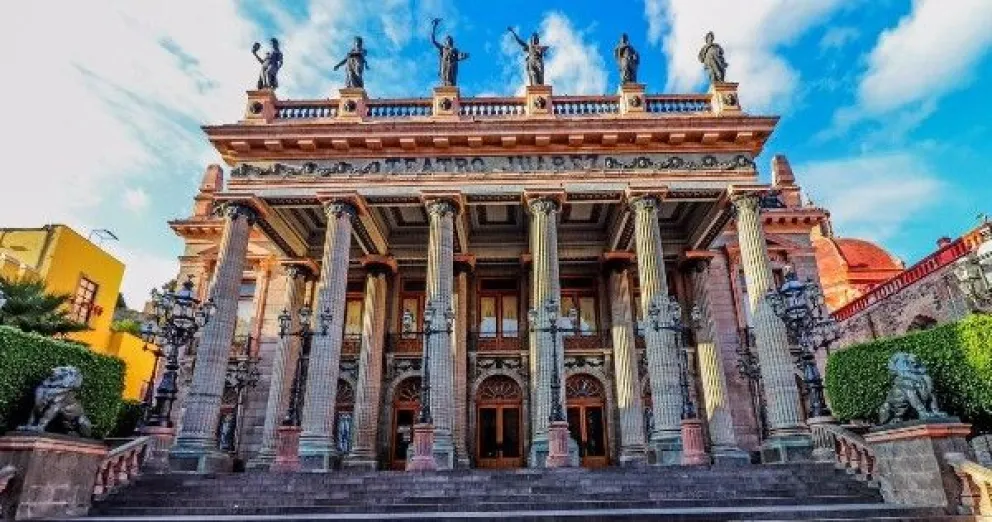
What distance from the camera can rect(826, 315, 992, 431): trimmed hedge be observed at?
9.31m

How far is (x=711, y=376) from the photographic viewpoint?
1739 cm

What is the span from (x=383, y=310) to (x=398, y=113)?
632 cm

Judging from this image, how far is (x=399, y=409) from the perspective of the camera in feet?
60.6

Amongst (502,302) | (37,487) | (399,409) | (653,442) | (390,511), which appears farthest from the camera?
(502,302)

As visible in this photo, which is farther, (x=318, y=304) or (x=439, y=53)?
(x=439, y=53)

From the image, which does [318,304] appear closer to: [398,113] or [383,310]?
[383,310]

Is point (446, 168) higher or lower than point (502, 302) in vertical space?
higher

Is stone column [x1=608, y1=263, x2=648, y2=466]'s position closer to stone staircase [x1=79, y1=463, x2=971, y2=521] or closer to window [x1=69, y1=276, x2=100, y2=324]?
stone staircase [x1=79, y1=463, x2=971, y2=521]

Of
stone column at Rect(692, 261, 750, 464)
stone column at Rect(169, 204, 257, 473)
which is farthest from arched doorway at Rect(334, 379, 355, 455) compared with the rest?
stone column at Rect(692, 261, 750, 464)

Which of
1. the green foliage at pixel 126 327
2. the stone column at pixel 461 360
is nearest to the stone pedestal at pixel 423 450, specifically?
the stone column at pixel 461 360

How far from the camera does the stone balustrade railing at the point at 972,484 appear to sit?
7.61 m

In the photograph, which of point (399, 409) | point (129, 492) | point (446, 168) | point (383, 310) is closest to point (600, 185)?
point (446, 168)

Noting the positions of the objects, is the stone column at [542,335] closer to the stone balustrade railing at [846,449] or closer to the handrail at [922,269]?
the stone balustrade railing at [846,449]

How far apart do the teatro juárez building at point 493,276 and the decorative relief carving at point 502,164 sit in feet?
0.19
